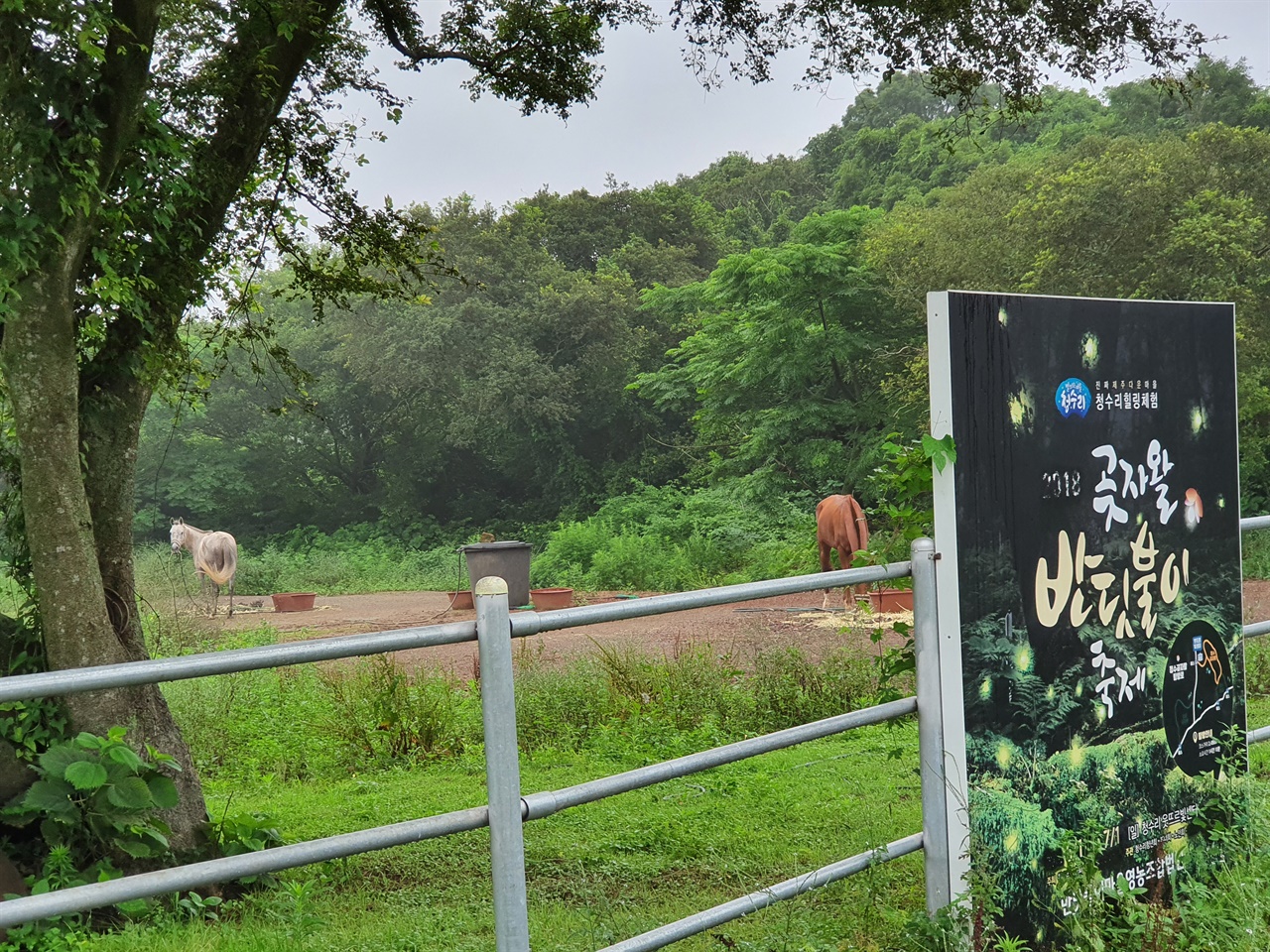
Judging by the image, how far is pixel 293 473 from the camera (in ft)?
118

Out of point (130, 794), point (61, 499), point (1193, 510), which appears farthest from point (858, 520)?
point (130, 794)

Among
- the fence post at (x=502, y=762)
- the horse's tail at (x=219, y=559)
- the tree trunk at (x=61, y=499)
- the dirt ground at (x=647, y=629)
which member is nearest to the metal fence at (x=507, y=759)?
the fence post at (x=502, y=762)

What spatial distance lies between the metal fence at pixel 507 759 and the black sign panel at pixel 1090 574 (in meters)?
0.10

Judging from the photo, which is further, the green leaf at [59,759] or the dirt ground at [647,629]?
the dirt ground at [647,629]

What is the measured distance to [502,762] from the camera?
1829 mm

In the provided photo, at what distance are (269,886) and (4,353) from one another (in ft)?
6.56

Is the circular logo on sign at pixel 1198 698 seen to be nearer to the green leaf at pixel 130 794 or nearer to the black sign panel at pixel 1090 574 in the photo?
the black sign panel at pixel 1090 574

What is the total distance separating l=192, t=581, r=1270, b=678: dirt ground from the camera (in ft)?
29.1

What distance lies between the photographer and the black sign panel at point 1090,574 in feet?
8.55

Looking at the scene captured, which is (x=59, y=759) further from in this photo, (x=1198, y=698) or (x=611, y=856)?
(x=1198, y=698)

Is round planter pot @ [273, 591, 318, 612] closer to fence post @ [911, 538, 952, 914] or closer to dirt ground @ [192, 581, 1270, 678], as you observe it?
dirt ground @ [192, 581, 1270, 678]

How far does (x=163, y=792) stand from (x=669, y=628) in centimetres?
810

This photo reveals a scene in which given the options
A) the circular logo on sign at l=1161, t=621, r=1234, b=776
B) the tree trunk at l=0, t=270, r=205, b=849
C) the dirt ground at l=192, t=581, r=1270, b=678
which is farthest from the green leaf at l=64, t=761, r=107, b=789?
the dirt ground at l=192, t=581, r=1270, b=678

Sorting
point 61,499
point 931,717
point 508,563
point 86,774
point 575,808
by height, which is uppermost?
point 61,499
